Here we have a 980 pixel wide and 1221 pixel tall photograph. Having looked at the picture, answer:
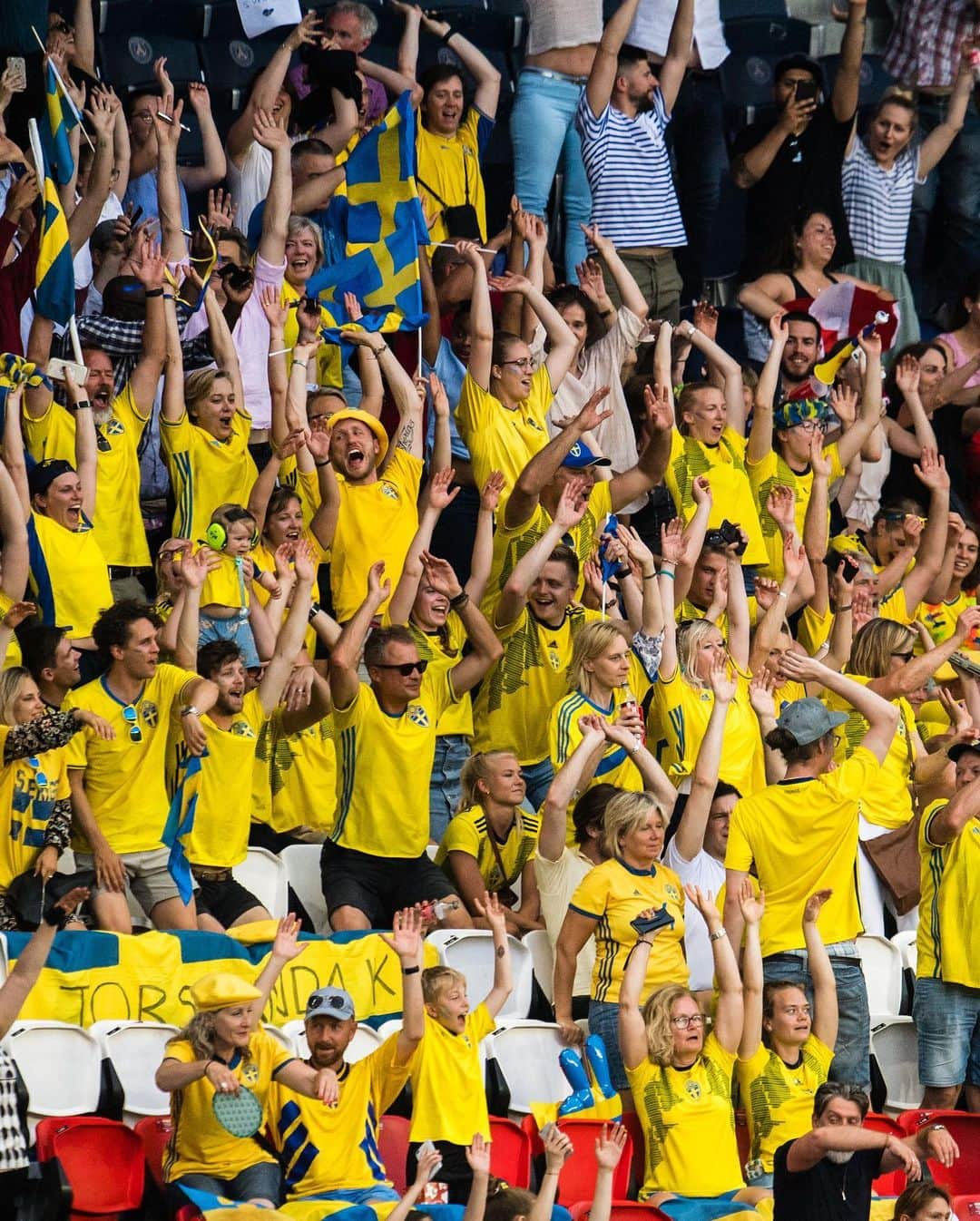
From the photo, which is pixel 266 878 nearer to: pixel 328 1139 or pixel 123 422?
pixel 328 1139

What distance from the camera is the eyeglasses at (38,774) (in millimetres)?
8078

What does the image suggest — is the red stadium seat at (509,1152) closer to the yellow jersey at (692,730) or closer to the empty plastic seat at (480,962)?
the empty plastic seat at (480,962)

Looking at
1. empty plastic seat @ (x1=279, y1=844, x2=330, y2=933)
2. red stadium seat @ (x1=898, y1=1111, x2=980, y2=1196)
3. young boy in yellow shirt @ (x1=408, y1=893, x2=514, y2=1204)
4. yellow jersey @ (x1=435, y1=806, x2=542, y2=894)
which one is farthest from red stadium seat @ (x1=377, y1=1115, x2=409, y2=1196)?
red stadium seat @ (x1=898, y1=1111, x2=980, y2=1196)

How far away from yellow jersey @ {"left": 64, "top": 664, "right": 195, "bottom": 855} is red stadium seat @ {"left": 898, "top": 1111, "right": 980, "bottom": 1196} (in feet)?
8.83

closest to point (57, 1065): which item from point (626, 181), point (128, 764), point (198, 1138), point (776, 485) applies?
point (198, 1138)

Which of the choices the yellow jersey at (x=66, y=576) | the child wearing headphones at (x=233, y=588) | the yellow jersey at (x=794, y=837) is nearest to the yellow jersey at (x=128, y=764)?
the yellow jersey at (x=66, y=576)

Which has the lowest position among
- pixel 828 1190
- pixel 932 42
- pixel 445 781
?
pixel 445 781

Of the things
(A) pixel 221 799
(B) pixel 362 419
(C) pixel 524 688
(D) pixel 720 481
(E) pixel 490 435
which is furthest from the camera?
(D) pixel 720 481

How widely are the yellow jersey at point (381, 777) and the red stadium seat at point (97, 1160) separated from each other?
1900 millimetres

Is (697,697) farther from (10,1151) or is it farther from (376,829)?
(10,1151)

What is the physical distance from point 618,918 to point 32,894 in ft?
6.25

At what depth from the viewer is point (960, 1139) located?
817 centimetres

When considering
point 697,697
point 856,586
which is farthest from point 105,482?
point 856,586

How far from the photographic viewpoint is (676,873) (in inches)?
342
